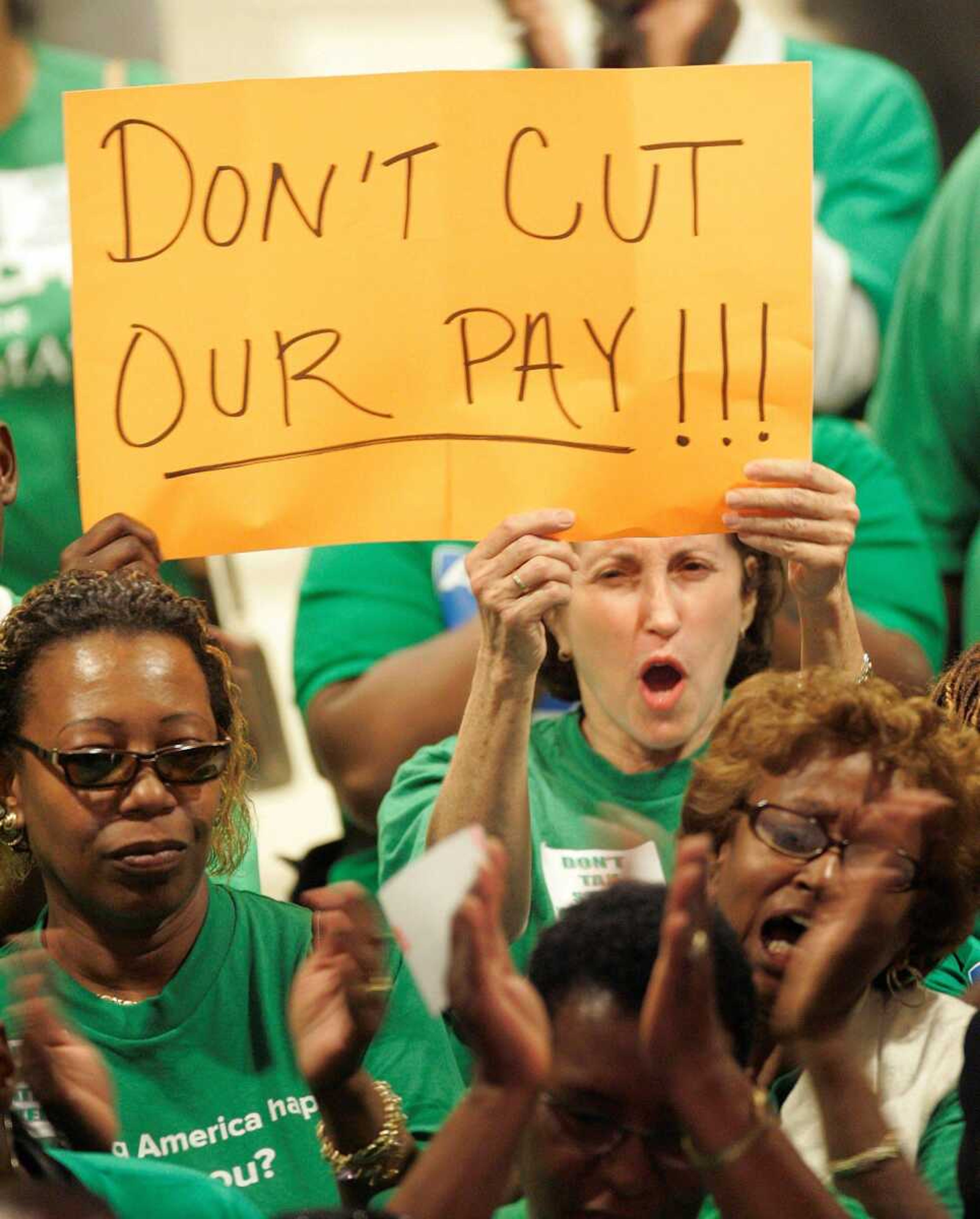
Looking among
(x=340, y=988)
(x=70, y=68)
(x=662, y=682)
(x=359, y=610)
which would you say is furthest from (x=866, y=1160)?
(x=70, y=68)

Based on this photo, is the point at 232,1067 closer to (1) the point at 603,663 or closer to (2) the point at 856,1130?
(2) the point at 856,1130

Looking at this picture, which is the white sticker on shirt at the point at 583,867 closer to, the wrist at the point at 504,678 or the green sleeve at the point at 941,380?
the wrist at the point at 504,678

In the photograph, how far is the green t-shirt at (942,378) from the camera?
3.61 metres

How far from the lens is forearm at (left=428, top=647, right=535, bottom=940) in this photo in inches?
82.6

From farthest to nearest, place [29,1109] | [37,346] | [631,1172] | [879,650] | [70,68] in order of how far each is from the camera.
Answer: [70,68] → [37,346] → [879,650] → [29,1109] → [631,1172]

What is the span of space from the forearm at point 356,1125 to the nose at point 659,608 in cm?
75

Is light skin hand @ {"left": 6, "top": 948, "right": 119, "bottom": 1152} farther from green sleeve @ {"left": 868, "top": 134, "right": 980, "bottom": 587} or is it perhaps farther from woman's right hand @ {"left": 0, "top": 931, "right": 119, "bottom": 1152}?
green sleeve @ {"left": 868, "top": 134, "right": 980, "bottom": 587}

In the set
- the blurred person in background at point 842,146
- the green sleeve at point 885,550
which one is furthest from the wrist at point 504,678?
the blurred person in background at point 842,146

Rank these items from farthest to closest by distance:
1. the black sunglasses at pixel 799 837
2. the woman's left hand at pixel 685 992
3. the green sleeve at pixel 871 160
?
the green sleeve at pixel 871 160
the black sunglasses at pixel 799 837
the woman's left hand at pixel 685 992

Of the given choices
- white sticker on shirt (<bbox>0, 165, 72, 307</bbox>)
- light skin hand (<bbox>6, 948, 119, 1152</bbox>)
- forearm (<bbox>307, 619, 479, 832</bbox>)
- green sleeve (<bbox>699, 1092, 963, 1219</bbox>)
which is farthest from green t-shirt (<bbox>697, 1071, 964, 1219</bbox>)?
white sticker on shirt (<bbox>0, 165, 72, 307</bbox>)

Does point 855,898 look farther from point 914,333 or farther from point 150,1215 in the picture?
point 914,333

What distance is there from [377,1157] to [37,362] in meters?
1.85

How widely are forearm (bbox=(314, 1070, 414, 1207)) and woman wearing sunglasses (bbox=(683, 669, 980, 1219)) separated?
13.1 inches

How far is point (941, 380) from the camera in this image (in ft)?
12.0
